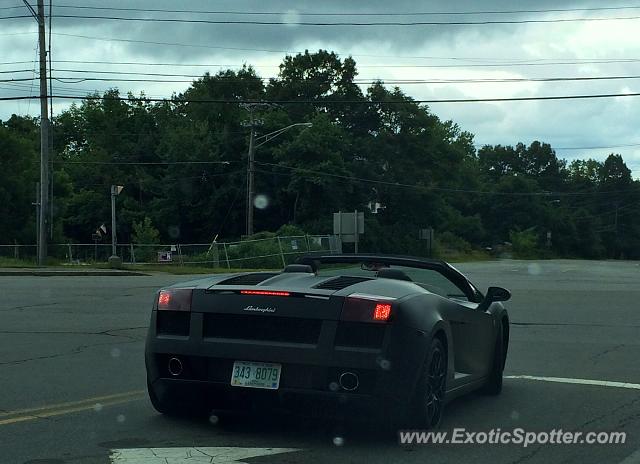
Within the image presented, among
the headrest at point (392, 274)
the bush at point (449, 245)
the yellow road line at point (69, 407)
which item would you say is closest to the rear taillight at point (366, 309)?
the headrest at point (392, 274)

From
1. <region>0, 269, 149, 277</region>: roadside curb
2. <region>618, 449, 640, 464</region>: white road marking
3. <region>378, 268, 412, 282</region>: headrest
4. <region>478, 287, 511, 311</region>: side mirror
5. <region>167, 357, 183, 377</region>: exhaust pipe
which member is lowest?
<region>0, 269, 149, 277</region>: roadside curb

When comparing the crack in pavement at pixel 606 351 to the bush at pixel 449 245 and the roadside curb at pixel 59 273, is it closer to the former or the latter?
the roadside curb at pixel 59 273

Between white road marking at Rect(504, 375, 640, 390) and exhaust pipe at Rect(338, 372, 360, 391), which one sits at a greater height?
exhaust pipe at Rect(338, 372, 360, 391)

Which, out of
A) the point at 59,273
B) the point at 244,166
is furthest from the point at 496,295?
the point at 244,166

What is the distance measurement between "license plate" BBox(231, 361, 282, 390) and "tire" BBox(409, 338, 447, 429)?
95cm

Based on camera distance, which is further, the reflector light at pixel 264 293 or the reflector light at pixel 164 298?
the reflector light at pixel 164 298

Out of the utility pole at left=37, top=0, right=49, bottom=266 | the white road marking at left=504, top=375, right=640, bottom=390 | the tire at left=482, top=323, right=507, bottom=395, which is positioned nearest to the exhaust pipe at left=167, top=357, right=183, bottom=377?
the tire at left=482, top=323, right=507, bottom=395

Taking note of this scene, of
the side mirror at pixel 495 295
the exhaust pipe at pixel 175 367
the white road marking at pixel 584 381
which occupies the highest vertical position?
the side mirror at pixel 495 295

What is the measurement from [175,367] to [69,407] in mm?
1554

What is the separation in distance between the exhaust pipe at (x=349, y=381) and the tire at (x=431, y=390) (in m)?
0.45

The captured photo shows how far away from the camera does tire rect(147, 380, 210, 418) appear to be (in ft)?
20.0

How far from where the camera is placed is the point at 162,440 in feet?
19.1

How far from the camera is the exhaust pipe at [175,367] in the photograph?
235 inches

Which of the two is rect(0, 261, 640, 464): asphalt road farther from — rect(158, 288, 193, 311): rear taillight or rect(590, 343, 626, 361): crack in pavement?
rect(158, 288, 193, 311): rear taillight
